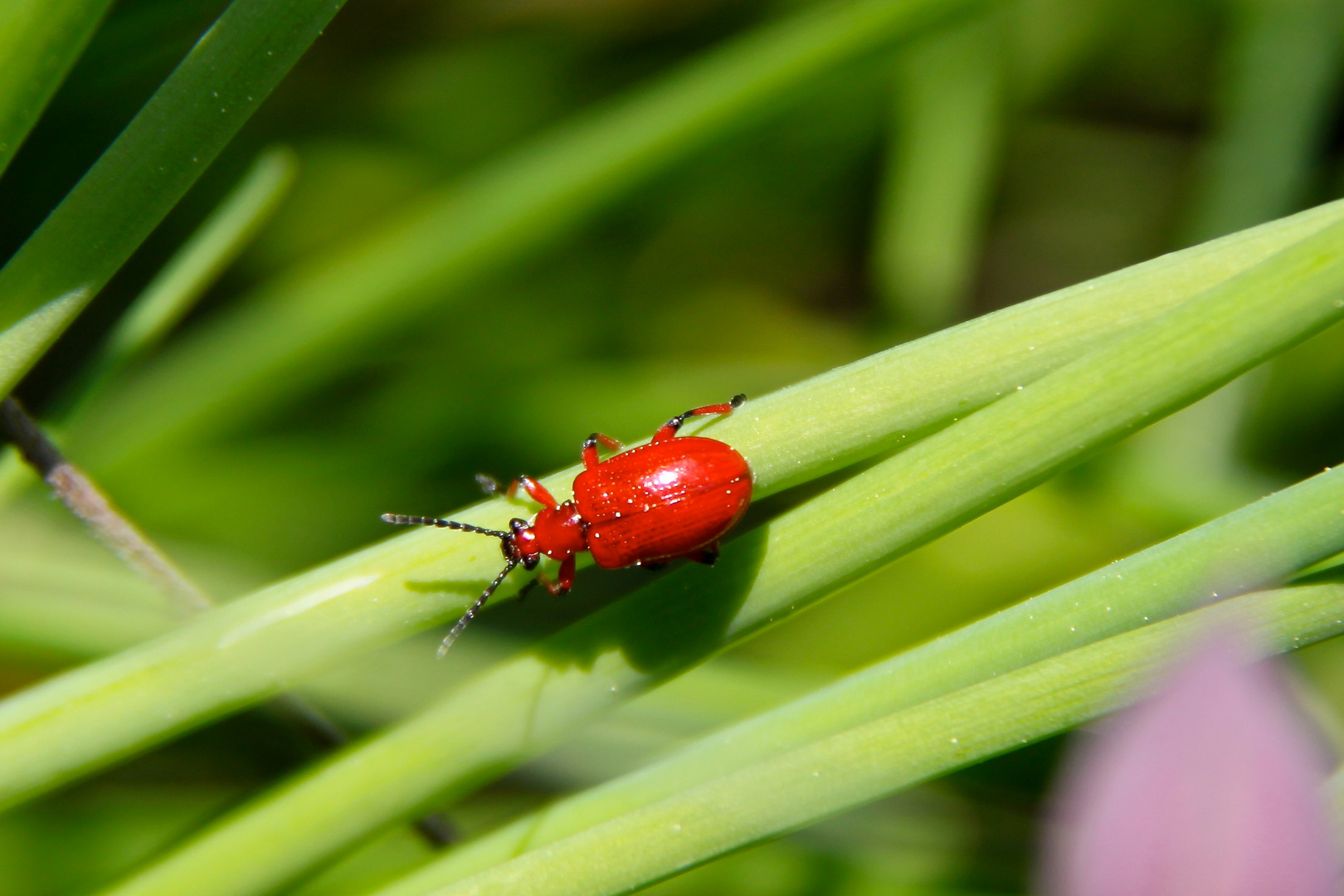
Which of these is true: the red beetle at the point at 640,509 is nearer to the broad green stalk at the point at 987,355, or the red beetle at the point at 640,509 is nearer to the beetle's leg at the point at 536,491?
the beetle's leg at the point at 536,491

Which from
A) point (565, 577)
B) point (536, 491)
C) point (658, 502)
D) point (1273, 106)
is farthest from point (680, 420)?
point (1273, 106)

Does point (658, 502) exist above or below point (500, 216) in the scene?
below

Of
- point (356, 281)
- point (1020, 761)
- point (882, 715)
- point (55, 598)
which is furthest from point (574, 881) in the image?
point (356, 281)

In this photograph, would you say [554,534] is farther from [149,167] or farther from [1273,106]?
[1273,106]

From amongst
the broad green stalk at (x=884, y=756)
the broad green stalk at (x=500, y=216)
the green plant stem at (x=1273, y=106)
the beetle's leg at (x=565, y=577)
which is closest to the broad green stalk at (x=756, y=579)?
the broad green stalk at (x=884, y=756)

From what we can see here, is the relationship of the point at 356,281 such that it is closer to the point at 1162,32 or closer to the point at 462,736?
the point at 462,736

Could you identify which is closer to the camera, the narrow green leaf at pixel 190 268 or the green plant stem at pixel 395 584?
the green plant stem at pixel 395 584
